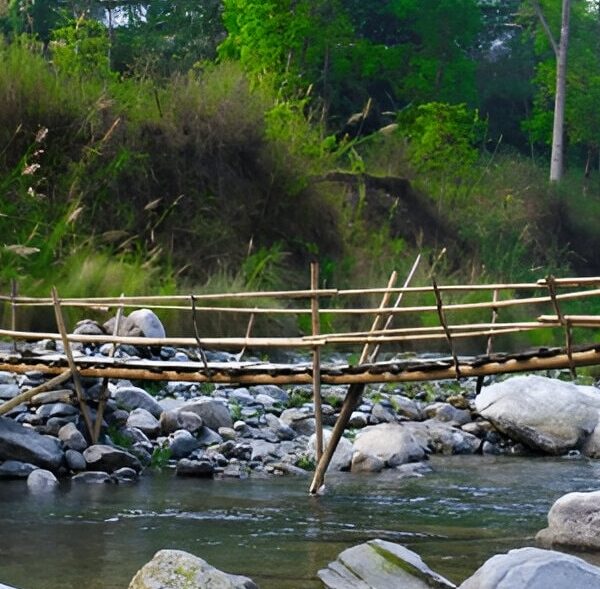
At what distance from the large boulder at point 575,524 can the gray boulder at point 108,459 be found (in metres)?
2.94

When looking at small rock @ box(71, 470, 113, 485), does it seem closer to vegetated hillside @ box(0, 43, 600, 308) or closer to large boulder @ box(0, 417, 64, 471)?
large boulder @ box(0, 417, 64, 471)

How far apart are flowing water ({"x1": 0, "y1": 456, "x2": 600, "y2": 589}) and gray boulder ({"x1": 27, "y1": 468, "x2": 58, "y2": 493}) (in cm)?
8

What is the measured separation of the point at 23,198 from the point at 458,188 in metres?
9.91

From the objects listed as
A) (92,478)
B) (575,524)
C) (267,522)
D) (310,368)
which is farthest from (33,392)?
(575,524)

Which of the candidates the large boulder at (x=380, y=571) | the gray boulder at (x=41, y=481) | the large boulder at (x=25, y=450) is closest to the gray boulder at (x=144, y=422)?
the large boulder at (x=25, y=450)

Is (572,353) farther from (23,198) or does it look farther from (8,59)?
(8,59)

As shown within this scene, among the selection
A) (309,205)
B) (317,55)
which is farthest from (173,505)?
(317,55)

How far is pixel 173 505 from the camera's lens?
757 centimetres

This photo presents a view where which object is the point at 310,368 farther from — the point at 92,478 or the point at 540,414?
the point at 540,414

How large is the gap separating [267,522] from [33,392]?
2246mm

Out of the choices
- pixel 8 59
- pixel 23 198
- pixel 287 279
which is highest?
pixel 8 59

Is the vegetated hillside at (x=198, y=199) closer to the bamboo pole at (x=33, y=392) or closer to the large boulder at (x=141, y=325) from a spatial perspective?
the large boulder at (x=141, y=325)

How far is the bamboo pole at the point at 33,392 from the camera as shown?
27.9ft

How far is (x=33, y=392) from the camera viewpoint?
864cm
